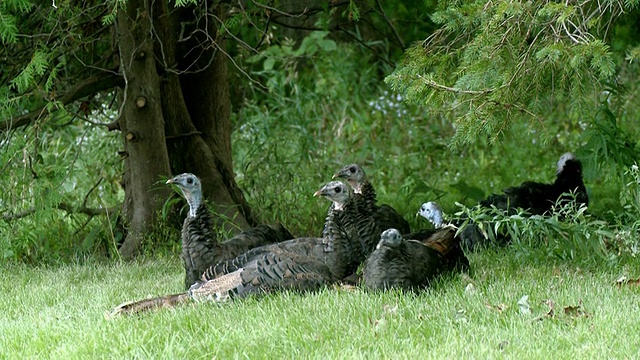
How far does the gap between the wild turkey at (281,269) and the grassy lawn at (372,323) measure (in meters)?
0.12

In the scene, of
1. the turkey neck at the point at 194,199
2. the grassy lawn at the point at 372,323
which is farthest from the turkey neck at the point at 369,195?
the turkey neck at the point at 194,199

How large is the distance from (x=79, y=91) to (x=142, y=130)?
559 millimetres

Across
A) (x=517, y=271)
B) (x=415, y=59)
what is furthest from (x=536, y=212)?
(x=415, y=59)

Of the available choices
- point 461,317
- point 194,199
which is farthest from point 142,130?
point 461,317

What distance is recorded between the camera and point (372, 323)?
15.4 ft

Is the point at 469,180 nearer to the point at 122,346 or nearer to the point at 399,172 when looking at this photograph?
A: the point at 399,172

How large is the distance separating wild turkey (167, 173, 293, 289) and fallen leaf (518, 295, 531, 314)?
1.99 meters

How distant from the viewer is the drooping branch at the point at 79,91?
707 cm

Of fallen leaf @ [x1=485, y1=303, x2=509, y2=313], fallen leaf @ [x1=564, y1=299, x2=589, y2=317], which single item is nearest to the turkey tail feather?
fallen leaf @ [x1=485, y1=303, x2=509, y2=313]

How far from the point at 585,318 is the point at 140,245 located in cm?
384

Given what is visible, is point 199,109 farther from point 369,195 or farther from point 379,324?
Answer: point 379,324

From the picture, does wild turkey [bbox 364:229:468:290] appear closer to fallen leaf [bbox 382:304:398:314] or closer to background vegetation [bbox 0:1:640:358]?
background vegetation [bbox 0:1:640:358]

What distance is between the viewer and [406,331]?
180 inches

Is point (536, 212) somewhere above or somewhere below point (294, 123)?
below
